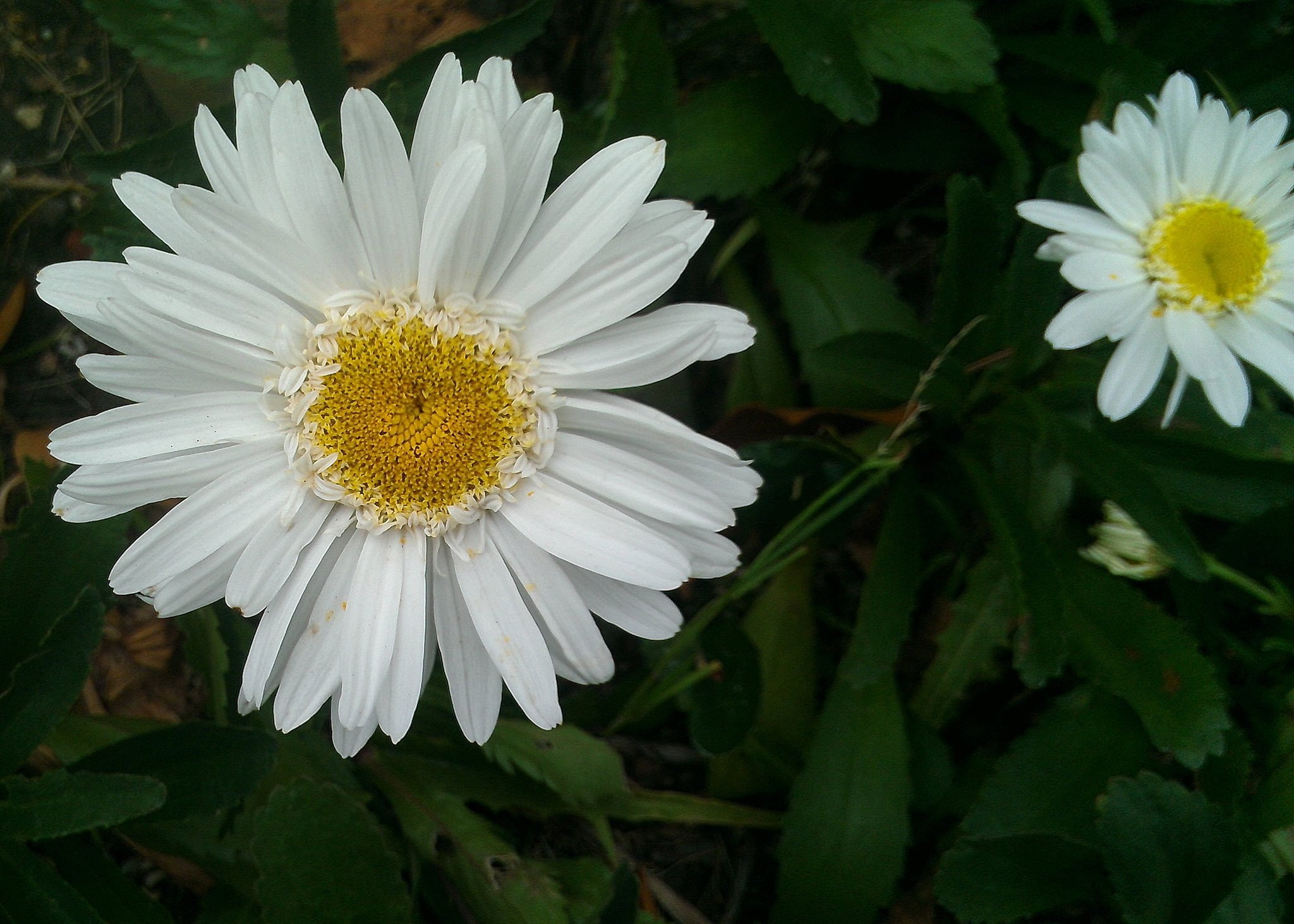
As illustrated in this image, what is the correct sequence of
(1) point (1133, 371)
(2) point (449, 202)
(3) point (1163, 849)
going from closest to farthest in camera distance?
(2) point (449, 202) → (1) point (1133, 371) → (3) point (1163, 849)

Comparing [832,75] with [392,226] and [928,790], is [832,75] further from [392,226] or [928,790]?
[928,790]

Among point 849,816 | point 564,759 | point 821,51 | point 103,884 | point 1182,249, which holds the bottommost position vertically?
point 849,816

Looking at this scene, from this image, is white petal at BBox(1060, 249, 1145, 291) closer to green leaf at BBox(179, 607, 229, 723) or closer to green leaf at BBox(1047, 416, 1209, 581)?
green leaf at BBox(1047, 416, 1209, 581)

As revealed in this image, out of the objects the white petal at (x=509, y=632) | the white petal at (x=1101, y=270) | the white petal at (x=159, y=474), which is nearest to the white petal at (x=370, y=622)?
the white petal at (x=509, y=632)

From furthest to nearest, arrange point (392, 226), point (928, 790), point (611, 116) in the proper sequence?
point (928, 790) → point (611, 116) → point (392, 226)

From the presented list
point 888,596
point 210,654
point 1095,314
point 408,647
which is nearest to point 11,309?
point 210,654

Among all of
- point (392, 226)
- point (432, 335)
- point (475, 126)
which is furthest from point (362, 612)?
point (475, 126)

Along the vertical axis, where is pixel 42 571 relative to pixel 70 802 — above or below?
above

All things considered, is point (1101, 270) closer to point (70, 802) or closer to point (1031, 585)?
point (1031, 585)
